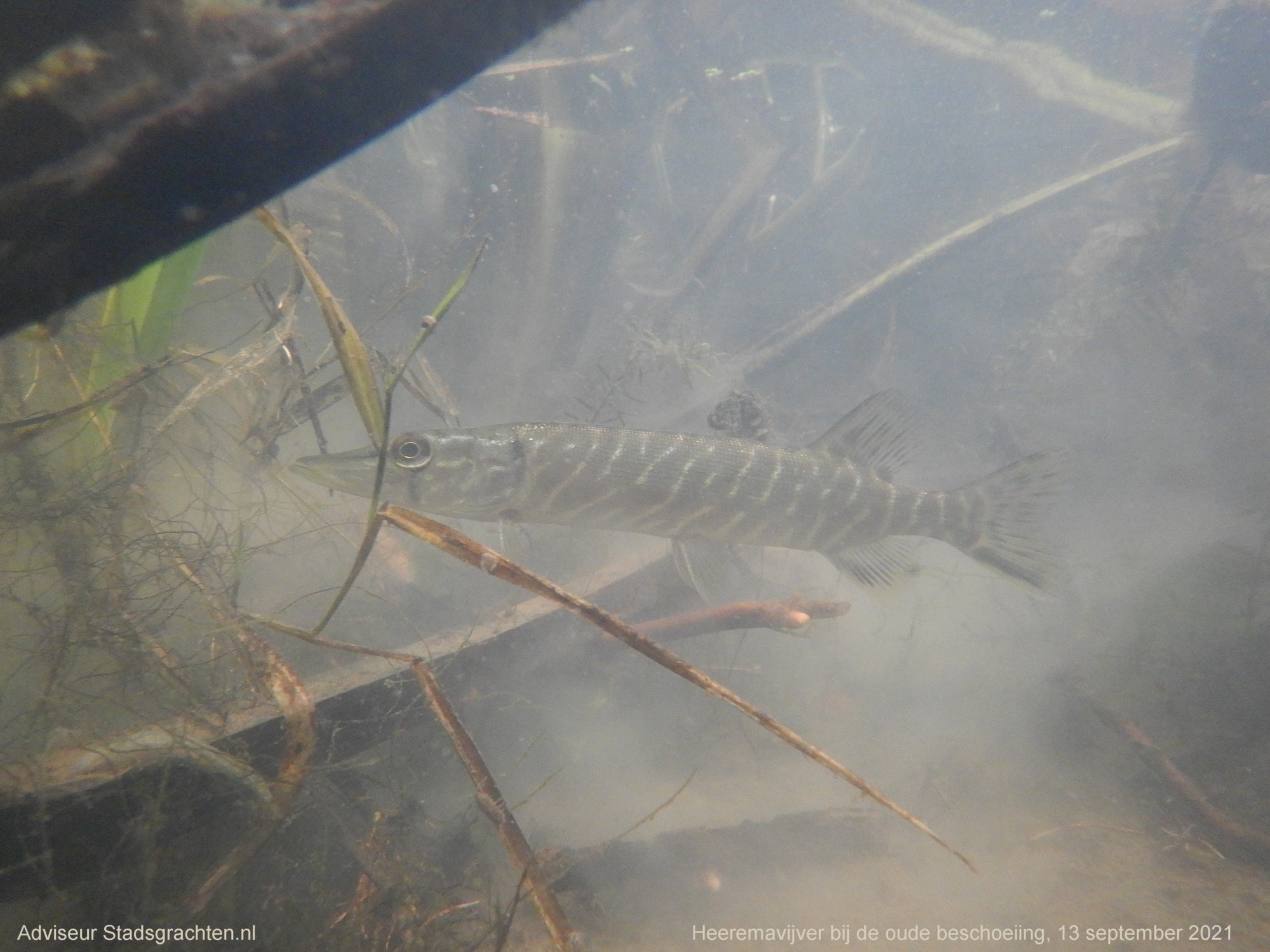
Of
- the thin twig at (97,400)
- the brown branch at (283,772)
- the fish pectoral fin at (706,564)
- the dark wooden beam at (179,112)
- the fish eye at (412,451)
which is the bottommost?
the fish pectoral fin at (706,564)

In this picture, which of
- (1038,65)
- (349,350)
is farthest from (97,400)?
(1038,65)

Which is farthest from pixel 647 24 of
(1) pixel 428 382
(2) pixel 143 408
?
(2) pixel 143 408

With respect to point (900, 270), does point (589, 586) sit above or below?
below

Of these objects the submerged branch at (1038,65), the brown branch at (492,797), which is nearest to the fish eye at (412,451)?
the brown branch at (492,797)

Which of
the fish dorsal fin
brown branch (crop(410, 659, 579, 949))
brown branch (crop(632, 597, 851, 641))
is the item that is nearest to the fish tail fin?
the fish dorsal fin

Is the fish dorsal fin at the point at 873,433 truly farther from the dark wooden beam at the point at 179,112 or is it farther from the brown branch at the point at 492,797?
the dark wooden beam at the point at 179,112

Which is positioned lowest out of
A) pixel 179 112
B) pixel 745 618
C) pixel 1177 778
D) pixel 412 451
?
pixel 1177 778

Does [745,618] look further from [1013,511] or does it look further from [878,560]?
[1013,511]
